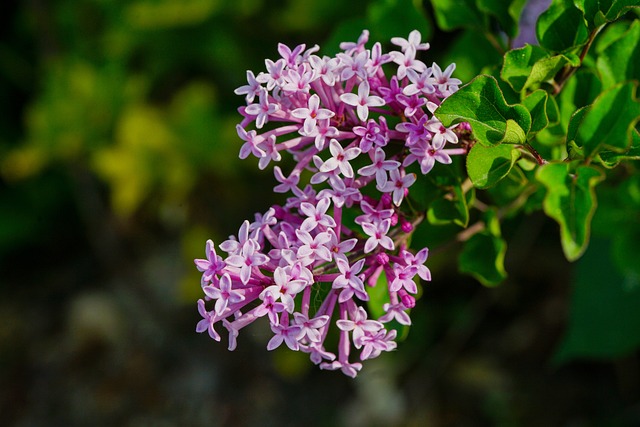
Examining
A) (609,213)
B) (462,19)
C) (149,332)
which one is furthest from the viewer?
(149,332)

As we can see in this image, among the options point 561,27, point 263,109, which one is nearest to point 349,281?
point 263,109

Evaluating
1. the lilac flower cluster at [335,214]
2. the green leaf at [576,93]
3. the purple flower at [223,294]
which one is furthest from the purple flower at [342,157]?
the green leaf at [576,93]

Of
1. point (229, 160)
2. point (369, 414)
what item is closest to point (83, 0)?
point (229, 160)

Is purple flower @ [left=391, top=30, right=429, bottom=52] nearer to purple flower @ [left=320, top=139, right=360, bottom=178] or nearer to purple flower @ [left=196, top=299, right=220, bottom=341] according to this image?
purple flower @ [left=320, top=139, right=360, bottom=178]

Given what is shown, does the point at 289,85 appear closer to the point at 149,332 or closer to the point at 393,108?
the point at 393,108

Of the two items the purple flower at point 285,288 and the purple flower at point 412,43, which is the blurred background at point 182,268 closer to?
the purple flower at point 412,43

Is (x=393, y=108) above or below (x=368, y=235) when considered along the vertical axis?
above

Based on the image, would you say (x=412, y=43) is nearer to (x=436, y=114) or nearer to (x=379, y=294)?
(x=436, y=114)
